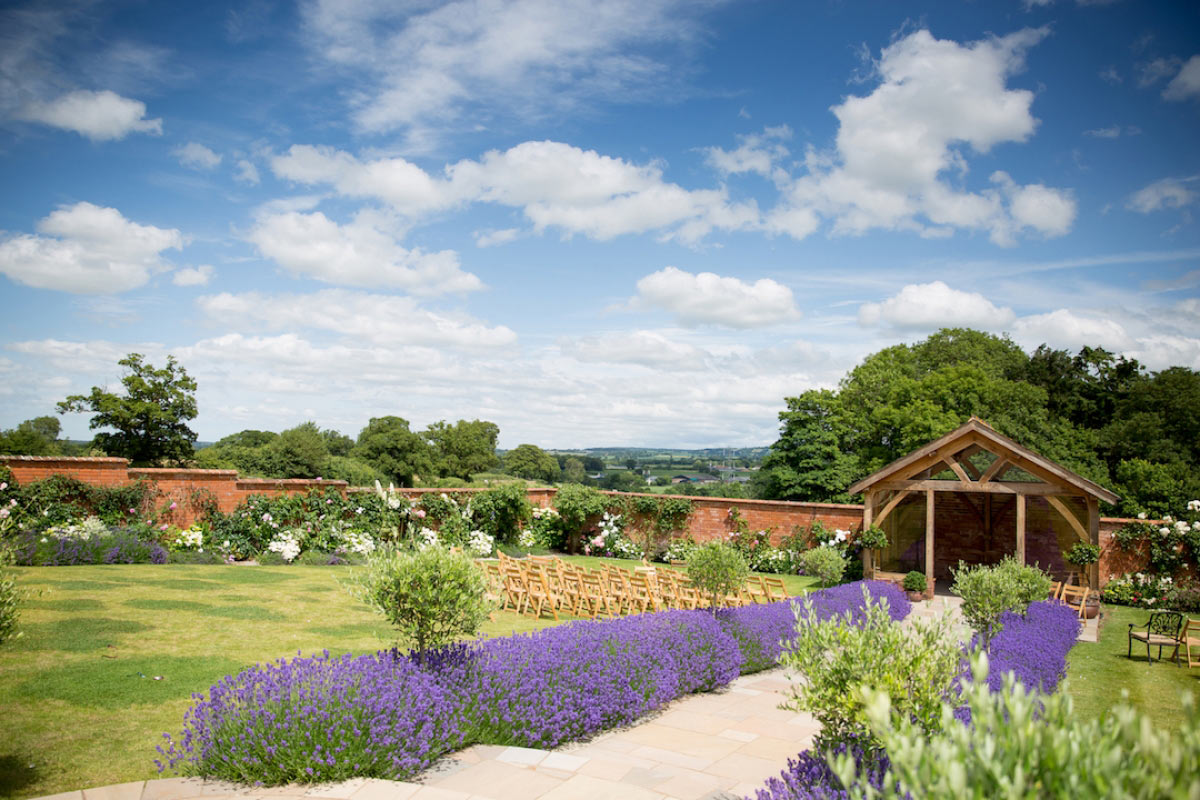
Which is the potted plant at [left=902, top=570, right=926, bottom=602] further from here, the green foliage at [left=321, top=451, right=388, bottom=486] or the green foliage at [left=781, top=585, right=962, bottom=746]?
the green foliage at [left=321, top=451, right=388, bottom=486]

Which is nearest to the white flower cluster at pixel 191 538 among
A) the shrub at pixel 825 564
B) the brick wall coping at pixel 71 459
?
the brick wall coping at pixel 71 459

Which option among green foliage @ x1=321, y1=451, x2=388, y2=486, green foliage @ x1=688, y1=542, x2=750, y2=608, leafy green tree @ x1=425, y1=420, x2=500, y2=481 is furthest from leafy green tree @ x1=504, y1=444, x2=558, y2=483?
green foliage @ x1=688, y1=542, x2=750, y2=608

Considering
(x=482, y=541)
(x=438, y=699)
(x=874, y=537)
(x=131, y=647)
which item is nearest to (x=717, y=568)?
(x=438, y=699)

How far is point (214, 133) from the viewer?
39.5ft

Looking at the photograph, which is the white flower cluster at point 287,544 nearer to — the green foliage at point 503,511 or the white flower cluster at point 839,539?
the green foliage at point 503,511

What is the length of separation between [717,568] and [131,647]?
665 cm

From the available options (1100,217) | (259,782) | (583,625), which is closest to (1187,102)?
(1100,217)

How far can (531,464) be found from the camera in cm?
7262

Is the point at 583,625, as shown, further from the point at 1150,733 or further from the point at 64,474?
the point at 64,474

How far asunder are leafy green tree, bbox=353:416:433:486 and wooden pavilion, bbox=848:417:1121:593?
127ft

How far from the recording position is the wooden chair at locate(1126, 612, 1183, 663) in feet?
35.7

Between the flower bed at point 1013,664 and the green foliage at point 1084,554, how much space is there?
1.91m

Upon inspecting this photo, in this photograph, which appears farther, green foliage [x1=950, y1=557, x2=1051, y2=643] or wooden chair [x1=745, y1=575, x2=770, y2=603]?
wooden chair [x1=745, y1=575, x2=770, y2=603]

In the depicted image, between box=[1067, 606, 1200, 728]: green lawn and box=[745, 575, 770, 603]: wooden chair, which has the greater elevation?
box=[745, 575, 770, 603]: wooden chair
